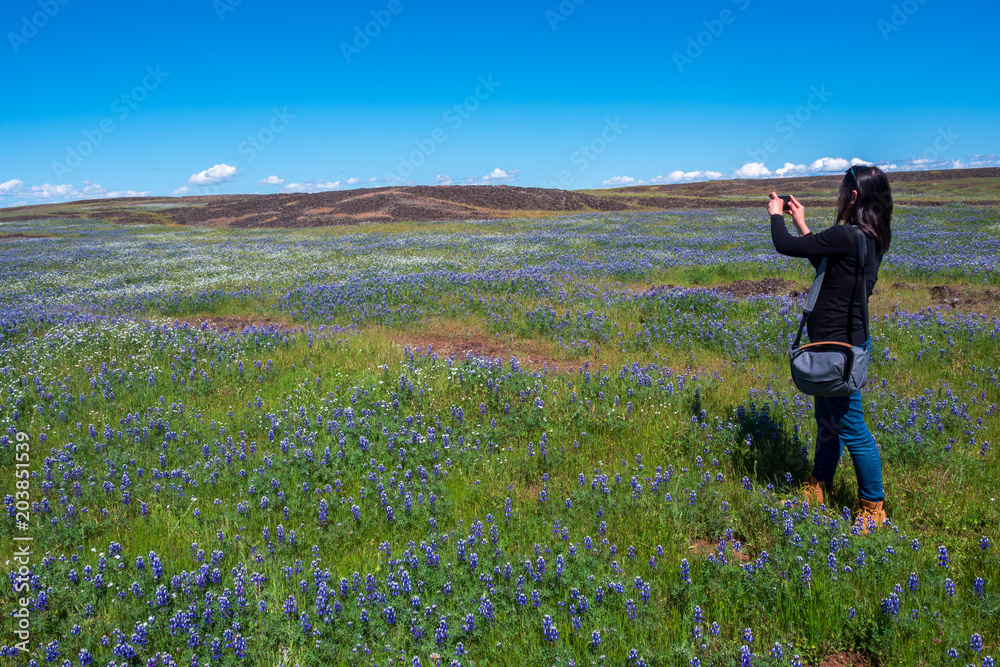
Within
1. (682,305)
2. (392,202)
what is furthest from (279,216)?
(682,305)

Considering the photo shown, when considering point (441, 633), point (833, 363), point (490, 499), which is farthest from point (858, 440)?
point (441, 633)

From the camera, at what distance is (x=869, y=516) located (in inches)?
156

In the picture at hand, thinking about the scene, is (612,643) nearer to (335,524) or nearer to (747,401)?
(335,524)

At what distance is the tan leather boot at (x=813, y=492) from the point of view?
433 cm

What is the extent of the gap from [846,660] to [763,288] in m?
11.4

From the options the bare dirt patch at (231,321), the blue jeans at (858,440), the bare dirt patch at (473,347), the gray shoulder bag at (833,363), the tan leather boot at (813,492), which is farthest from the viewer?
the bare dirt patch at (231,321)

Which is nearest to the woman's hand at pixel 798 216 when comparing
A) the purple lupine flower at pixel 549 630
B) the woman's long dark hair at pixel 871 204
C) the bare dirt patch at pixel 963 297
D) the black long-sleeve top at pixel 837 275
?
the black long-sleeve top at pixel 837 275

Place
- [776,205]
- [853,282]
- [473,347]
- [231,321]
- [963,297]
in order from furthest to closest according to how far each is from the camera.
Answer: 1. [231,321]
2. [963,297]
3. [473,347]
4. [776,205]
5. [853,282]

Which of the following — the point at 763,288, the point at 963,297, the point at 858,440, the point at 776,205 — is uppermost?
the point at 776,205

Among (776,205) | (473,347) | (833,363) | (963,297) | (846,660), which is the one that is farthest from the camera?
(963,297)

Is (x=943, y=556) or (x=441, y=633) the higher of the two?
(x=943, y=556)

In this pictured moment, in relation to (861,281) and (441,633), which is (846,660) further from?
(861,281)

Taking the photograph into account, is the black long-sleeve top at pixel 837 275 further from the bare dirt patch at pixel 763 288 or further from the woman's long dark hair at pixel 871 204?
the bare dirt patch at pixel 763 288

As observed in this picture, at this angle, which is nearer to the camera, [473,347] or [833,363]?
[833,363]
